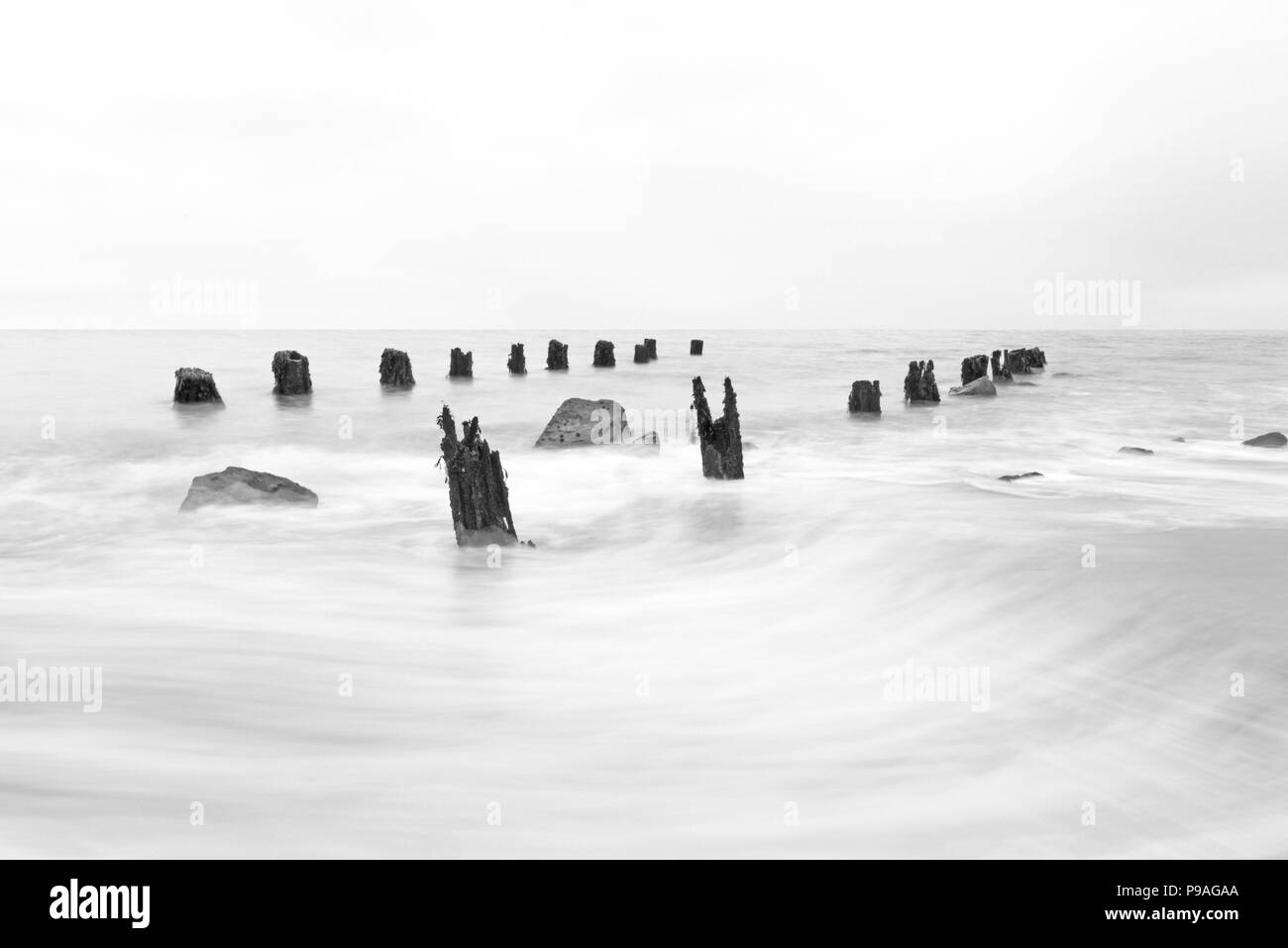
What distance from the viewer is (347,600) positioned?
7340 millimetres

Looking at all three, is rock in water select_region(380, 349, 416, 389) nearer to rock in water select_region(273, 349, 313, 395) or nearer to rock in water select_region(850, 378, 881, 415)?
rock in water select_region(273, 349, 313, 395)

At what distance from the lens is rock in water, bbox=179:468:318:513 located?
34.6ft

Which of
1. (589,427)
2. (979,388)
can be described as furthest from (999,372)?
(589,427)

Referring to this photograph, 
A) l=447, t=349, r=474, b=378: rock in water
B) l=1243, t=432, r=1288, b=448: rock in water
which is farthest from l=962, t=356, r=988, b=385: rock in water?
l=447, t=349, r=474, b=378: rock in water

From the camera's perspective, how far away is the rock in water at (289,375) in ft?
76.7

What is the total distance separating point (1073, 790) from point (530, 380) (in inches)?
1077

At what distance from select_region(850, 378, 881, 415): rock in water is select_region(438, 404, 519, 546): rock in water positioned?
14.4m

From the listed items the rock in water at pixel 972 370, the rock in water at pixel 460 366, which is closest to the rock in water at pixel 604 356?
the rock in water at pixel 460 366

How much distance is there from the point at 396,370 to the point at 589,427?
12.8 meters

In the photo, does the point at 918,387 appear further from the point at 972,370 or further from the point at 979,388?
the point at 972,370

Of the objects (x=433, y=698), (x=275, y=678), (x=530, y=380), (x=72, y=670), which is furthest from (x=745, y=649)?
(x=530, y=380)

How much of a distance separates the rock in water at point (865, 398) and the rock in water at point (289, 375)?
1350 centimetres

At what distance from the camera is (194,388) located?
20.5 metres

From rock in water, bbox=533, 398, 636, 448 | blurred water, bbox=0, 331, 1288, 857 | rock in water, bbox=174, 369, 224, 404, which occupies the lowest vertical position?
blurred water, bbox=0, 331, 1288, 857
